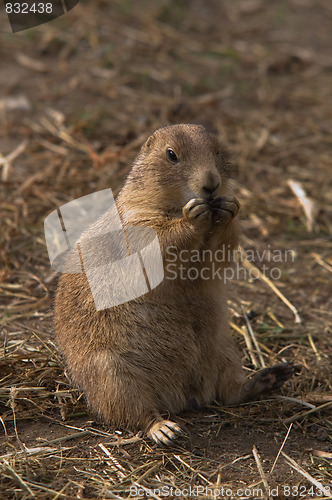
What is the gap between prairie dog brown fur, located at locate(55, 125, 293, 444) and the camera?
382cm

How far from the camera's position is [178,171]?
3996 millimetres

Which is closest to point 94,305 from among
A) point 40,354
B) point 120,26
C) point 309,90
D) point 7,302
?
point 40,354

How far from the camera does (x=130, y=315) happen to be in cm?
390

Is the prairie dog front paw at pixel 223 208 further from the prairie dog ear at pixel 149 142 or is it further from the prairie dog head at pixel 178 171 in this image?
the prairie dog ear at pixel 149 142

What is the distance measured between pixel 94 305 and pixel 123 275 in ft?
0.83

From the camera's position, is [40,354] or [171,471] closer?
[171,471]

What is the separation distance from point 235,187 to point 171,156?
0.79 m

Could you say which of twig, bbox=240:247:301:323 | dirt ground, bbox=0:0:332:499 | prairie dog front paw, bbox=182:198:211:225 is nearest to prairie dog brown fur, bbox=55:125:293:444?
prairie dog front paw, bbox=182:198:211:225

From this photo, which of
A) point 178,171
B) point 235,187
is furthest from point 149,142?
point 235,187

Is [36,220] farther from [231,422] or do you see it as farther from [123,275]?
[231,422]

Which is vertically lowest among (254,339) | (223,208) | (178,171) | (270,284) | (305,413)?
(270,284)

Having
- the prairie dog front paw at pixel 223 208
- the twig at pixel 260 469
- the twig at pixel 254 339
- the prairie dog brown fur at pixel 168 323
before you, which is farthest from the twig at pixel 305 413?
the prairie dog front paw at pixel 223 208

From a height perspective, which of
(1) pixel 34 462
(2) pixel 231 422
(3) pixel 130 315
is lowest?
(2) pixel 231 422

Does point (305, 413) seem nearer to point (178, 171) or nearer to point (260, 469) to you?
point (260, 469)
